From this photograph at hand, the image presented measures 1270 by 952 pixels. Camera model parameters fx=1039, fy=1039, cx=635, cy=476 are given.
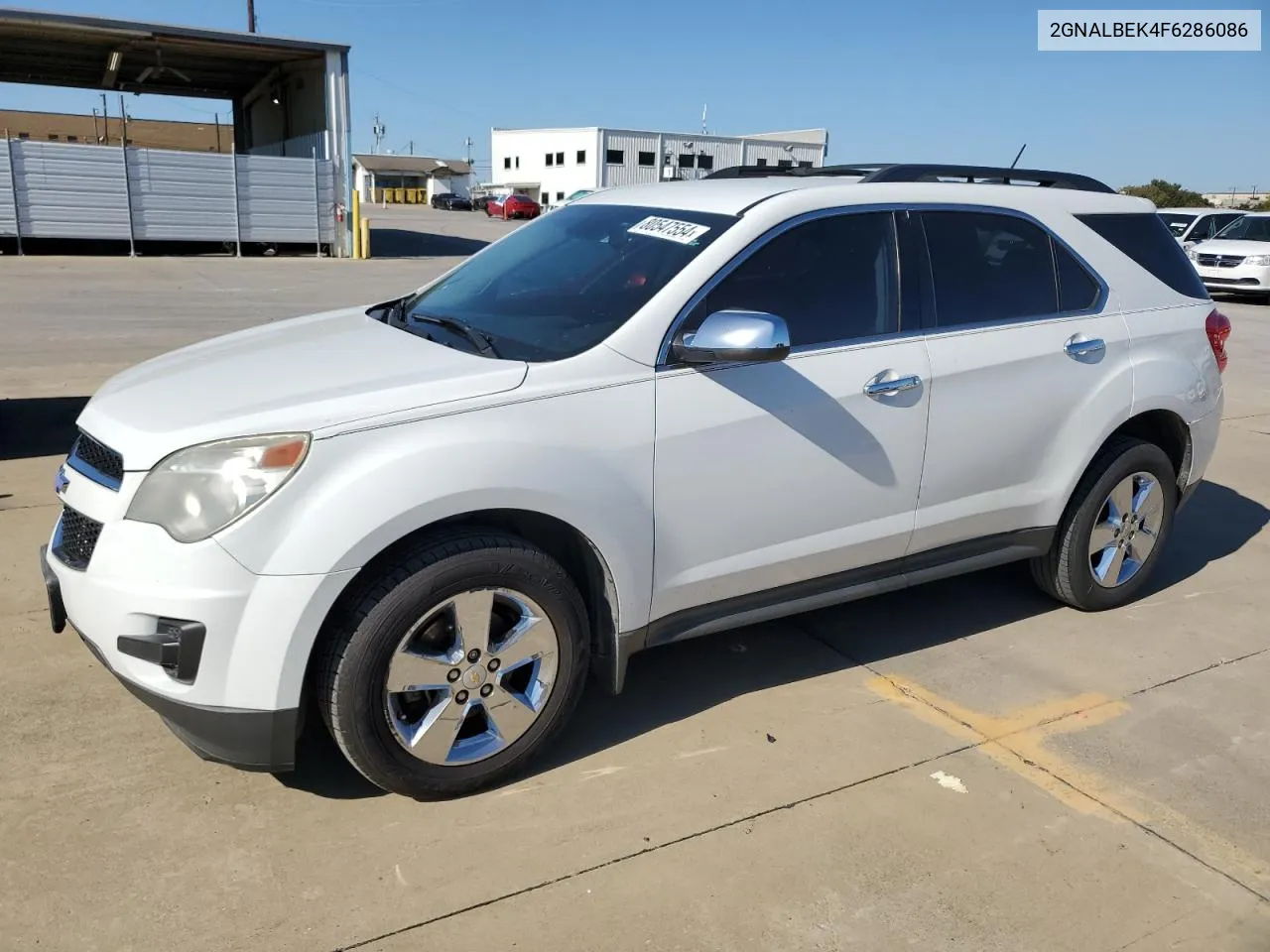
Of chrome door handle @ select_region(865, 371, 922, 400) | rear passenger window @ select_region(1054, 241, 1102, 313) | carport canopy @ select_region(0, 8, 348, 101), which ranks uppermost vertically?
carport canopy @ select_region(0, 8, 348, 101)

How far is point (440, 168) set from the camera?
88.1 metres

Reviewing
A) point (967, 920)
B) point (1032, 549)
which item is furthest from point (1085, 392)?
point (967, 920)

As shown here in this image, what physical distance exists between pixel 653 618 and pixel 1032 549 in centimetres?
188

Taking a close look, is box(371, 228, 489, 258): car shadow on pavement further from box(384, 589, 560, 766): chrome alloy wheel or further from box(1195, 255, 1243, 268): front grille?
box(384, 589, 560, 766): chrome alloy wheel

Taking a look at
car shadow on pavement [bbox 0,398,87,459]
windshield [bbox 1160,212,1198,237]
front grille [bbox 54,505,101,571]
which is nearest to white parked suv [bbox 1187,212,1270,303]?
windshield [bbox 1160,212,1198,237]

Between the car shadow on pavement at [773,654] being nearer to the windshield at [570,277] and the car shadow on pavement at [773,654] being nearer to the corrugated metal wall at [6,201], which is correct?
the windshield at [570,277]

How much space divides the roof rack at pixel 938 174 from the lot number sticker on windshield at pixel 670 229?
2.42 ft

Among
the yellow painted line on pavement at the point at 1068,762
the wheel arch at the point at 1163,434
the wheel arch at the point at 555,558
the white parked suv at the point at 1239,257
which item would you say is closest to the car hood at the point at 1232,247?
the white parked suv at the point at 1239,257

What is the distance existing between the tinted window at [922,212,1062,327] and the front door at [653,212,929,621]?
8.8 inches

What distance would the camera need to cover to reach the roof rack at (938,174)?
13.1 ft

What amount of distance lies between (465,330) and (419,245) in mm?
28739

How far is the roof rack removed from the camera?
3984 mm

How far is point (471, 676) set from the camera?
2.97 m

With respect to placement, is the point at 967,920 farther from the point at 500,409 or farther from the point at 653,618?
the point at 500,409
